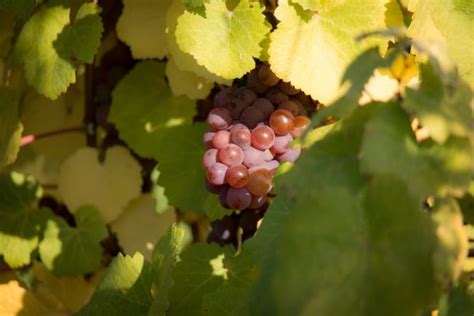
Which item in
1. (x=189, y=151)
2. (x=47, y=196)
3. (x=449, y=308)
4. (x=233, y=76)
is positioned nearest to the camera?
(x=449, y=308)

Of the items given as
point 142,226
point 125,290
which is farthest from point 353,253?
point 142,226

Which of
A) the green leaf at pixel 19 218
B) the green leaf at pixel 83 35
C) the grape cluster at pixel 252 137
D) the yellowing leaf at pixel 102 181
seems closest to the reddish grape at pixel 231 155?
the grape cluster at pixel 252 137

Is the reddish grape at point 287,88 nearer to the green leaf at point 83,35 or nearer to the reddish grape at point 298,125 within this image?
the reddish grape at point 298,125

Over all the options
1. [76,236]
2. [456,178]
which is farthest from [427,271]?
[76,236]

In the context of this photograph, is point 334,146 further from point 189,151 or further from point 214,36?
point 189,151

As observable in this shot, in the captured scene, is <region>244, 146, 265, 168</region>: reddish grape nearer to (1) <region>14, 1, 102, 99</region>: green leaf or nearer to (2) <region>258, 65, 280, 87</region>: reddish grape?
(2) <region>258, 65, 280, 87</region>: reddish grape

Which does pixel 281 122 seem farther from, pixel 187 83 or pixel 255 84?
pixel 187 83

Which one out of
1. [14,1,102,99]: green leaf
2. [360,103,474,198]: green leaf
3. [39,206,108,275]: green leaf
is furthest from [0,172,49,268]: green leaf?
[360,103,474,198]: green leaf
